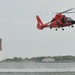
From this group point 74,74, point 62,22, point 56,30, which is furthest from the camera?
point 74,74

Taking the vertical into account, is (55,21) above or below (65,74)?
above

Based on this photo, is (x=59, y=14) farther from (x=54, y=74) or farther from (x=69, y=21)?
(x=54, y=74)

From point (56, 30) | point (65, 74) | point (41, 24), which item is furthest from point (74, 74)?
point (56, 30)

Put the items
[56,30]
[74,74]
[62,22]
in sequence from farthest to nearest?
[74,74]
[62,22]
[56,30]

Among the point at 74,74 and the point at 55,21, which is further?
the point at 74,74

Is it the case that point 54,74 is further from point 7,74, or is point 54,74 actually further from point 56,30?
point 56,30

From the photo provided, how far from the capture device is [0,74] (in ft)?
332

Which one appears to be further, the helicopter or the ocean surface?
the ocean surface

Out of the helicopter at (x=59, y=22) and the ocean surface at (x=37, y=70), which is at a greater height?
the helicopter at (x=59, y=22)

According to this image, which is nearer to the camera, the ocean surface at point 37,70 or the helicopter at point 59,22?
the helicopter at point 59,22

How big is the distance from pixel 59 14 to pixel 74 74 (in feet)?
39.3

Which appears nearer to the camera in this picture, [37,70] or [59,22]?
[59,22]

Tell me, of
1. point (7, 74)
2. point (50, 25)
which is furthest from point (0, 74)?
point (50, 25)

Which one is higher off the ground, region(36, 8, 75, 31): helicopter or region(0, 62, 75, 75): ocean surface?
region(36, 8, 75, 31): helicopter
